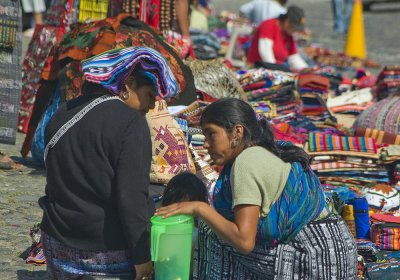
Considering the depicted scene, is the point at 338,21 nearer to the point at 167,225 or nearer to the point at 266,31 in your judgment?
the point at 266,31

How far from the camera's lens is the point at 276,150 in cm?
385

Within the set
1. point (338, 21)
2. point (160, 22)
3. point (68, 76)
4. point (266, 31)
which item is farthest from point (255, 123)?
point (338, 21)

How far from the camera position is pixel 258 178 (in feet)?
12.0

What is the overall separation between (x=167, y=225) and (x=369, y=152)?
3388mm

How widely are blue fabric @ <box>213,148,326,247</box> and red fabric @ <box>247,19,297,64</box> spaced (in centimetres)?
622

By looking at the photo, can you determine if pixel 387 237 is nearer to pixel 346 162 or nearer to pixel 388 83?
pixel 346 162

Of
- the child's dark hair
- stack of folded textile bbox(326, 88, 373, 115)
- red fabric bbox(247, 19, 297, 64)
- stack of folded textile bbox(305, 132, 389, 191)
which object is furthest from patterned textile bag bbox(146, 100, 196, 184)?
red fabric bbox(247, 19, 297, 64)

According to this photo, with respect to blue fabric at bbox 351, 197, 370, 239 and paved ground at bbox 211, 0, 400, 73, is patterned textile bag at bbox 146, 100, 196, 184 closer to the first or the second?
blue fabric at bbox 351, 197, 370, 239

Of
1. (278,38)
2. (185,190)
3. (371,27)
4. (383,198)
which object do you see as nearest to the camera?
(185,190)

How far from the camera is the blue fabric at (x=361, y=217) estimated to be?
5316 millimetres

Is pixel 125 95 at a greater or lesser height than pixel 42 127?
greater

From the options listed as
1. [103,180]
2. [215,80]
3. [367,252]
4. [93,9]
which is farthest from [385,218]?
[93,9]

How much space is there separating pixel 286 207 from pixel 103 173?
80 cm

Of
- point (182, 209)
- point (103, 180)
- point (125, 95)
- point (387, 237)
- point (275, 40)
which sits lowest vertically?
point (387, 237)
